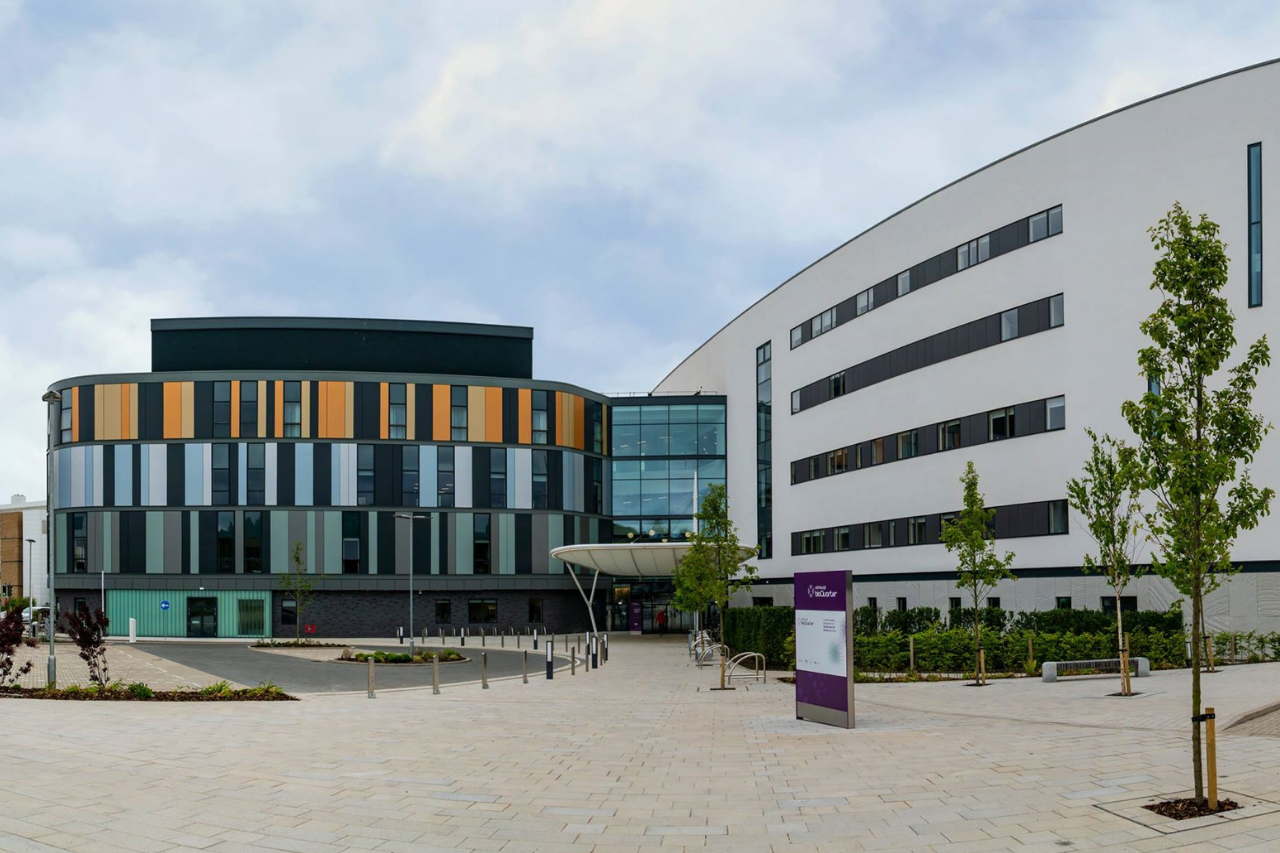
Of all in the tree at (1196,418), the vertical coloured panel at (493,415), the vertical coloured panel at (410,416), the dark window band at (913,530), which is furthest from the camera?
the vertical coloured panel at (493,415)

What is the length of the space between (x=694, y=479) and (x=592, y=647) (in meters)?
25.2

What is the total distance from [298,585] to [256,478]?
696 centimetres

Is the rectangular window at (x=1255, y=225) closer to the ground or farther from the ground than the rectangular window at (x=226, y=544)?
farther from the ground

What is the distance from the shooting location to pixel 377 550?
5991 centimetres

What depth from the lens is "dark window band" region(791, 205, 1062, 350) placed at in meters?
38.1

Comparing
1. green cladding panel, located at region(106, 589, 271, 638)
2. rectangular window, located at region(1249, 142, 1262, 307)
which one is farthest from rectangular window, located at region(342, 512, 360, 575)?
rectangular window, located at region(1249, 142, 1262, 307)

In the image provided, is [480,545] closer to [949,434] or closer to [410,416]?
[410,416]

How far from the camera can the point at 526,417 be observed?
63125 mm

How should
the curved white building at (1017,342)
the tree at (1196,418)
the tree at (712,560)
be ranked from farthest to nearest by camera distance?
the tree at (712,560) < the curved white building at (1017,342) < the tree at (1196,418)

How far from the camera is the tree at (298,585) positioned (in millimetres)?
56906

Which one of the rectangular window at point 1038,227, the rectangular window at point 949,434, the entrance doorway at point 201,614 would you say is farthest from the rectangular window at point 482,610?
the rectangular window at point 1038,227

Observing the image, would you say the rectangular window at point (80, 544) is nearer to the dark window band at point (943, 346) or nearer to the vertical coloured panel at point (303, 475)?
the vertical coloured panel at point (303, 475)

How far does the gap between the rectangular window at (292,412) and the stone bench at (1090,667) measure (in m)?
46.1

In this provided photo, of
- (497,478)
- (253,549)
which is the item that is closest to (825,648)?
(497,478)
